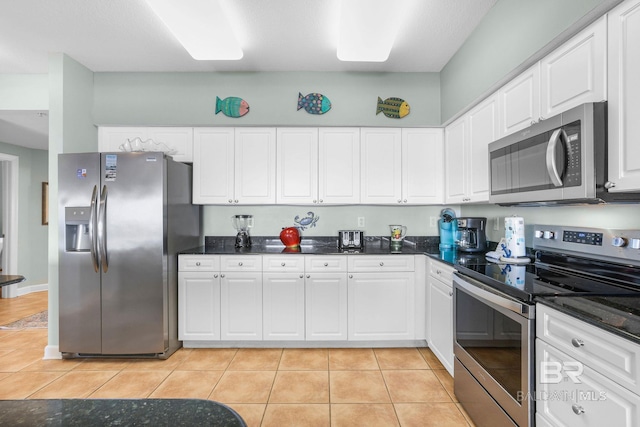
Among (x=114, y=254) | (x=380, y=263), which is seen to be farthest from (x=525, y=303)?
(x=114, y=254)

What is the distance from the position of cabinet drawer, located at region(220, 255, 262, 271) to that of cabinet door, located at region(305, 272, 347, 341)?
477 mm

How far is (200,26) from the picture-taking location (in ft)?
6.98

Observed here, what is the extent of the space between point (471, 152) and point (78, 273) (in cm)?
344

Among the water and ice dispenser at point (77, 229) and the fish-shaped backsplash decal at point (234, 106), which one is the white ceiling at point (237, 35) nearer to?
the fish-shaped backsplash decal at point (234, 106)

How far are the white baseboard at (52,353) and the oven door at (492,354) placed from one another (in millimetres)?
3270

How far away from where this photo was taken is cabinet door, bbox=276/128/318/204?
10.4 feet

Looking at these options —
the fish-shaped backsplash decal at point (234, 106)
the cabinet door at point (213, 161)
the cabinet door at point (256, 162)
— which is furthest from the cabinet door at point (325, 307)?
the fish-shaped backsplash decal at point (234, 106)

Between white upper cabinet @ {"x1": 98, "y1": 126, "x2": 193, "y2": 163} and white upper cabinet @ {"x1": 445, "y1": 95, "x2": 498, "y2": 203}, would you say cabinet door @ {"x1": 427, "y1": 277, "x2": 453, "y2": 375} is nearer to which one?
white upper cabinet @ {"x1": 445, "y1": 95, "x2": 498, "y2": 203}

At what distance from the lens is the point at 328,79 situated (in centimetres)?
331

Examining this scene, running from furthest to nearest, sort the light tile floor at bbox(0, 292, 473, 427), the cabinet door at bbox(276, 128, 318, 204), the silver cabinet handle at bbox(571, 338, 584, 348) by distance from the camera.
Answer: the cabinet door at bbox(276, 128, 318, 204)
the light tile floor at bbox(0, 292, 473, 427)
the silver cabinet handle at bbox(571, 338, 584, 348)

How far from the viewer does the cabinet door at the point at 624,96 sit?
4.11ft

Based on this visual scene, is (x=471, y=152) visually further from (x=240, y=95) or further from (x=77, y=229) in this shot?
(x=77, y=229)

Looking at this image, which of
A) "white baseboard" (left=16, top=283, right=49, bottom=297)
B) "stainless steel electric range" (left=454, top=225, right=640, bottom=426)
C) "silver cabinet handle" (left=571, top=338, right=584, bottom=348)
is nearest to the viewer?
"silver cabinet handle" (left=571, top=338, right=584, bottom=348)

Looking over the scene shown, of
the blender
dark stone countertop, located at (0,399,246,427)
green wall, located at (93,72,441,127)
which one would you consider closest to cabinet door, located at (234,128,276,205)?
green wall, located at (93,72,441,127)
